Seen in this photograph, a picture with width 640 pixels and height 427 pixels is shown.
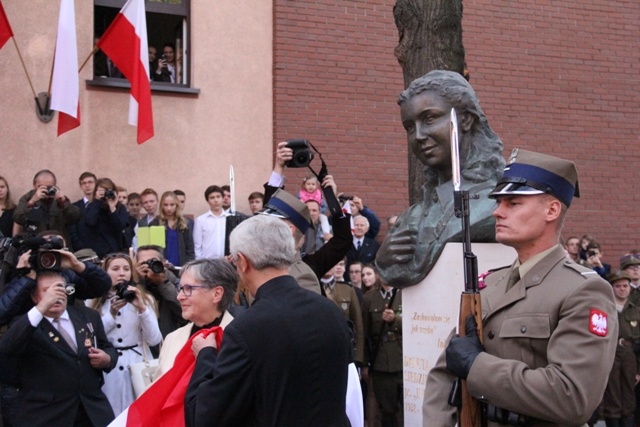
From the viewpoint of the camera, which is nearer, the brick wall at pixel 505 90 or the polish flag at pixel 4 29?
the polish flag at pixel 4 29

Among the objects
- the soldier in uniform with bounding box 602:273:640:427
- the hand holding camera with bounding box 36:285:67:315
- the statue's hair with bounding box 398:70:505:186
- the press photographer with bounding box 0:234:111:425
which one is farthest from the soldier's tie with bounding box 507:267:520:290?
the soldier in uniform with bounding box 602:273:640:427

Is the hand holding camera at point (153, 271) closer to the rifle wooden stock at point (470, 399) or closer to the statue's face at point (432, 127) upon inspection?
the statue's face at point (432, 127)

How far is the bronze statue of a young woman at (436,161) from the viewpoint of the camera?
18.7 feet

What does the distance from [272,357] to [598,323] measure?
112 cm

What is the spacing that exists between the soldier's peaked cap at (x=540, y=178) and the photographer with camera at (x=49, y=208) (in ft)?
18.0

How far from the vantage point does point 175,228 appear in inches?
425

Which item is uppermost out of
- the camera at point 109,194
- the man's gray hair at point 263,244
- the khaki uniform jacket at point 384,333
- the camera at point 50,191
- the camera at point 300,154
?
the camera at point 300,154

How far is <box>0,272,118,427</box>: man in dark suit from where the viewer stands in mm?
6168

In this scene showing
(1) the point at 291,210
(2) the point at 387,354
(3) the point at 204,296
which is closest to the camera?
(3) the point at 204,296

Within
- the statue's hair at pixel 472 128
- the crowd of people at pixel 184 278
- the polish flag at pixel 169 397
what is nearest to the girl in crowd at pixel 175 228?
the crowd of people at pixel 184 278

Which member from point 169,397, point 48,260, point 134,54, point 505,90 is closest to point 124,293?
point 48,260

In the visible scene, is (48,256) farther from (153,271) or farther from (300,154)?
(300,154)

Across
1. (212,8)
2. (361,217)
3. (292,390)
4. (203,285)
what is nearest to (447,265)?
(203,285)

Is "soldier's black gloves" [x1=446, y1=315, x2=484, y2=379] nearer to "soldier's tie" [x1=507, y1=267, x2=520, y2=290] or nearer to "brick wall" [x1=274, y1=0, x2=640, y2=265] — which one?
"soldier's tie" [x1=507, y1=267, x2=520, y2=290]
